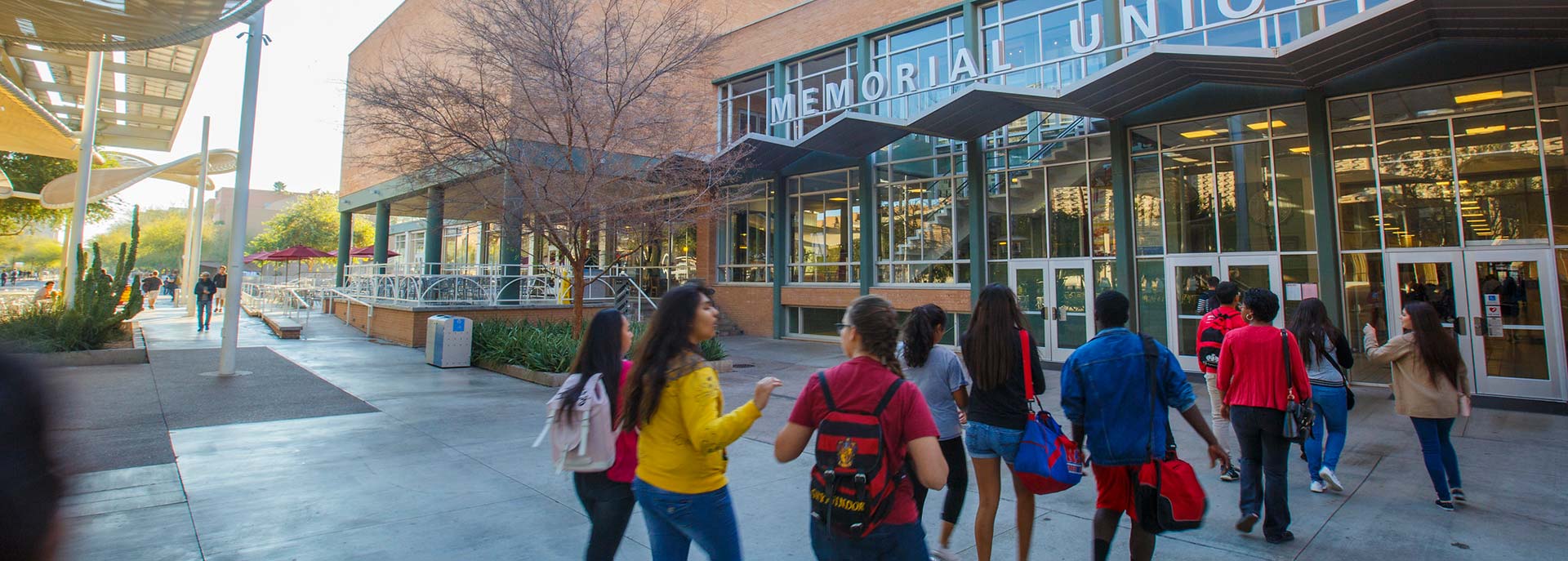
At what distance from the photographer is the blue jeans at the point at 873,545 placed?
7.88 feet

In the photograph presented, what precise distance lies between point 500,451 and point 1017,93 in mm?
9576

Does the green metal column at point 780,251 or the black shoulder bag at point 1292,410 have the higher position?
the green metal column at point 780,251

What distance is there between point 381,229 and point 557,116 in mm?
17370

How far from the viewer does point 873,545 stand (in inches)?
94.7

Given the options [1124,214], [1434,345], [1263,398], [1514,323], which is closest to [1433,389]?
[1434,345]

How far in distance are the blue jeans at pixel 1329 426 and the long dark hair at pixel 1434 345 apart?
0.55 metres

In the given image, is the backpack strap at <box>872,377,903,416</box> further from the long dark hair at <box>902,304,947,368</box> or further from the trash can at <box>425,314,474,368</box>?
the trash can at <box>425,314,474,368</box>

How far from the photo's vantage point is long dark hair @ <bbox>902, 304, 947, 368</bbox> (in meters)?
4.06

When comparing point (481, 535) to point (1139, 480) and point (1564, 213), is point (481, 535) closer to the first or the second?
point (1139, 480)

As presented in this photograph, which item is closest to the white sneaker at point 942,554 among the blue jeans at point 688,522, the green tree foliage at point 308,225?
the blue jeans at point 688,522

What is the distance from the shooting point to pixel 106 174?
22.9m

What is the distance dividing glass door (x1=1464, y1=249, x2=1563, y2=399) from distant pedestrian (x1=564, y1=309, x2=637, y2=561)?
12209mm

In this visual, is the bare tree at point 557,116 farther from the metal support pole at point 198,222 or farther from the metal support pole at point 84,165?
the metal support pole at point 198,222

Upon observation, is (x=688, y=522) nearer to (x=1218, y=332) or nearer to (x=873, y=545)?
(x=873, y=545)
